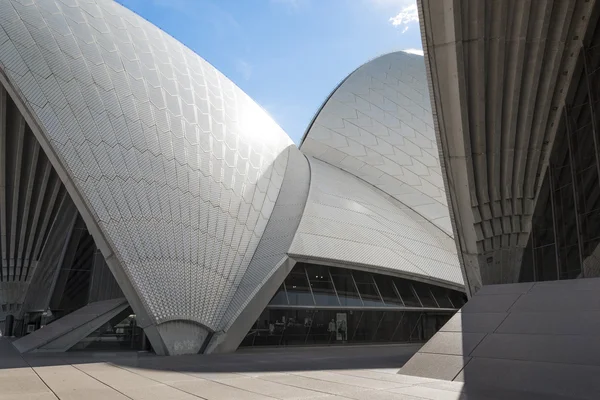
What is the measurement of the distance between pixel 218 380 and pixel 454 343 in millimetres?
4456

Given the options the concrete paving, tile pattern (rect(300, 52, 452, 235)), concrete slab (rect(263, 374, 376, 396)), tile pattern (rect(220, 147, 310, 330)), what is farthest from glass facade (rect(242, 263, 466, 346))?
concrete slab (rect(263, 374, 376, 396))

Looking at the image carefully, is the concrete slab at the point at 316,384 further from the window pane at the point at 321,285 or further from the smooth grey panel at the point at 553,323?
the window pane at the point at 321,285

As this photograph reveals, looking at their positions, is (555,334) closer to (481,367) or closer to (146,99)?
(481,367)

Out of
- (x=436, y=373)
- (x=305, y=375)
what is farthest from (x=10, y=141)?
(x=436, y=373)

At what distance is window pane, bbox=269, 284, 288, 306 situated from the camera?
17.6 m

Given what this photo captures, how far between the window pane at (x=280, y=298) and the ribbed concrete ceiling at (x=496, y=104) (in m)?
6.57

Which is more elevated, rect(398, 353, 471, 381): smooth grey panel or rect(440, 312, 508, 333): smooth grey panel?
rect(440, 312, 508, 333): smooth grey panel

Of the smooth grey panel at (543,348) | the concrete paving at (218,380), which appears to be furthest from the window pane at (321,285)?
the smooth grey panel at (543,348)

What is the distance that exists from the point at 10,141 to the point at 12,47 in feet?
31.3

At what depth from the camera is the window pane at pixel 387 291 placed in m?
19.9

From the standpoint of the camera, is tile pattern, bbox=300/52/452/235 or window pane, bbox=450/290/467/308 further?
tile pattern, bbox=300/52/452/235

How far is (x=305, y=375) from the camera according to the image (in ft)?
30.7

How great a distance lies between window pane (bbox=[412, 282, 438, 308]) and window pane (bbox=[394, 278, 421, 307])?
37cm

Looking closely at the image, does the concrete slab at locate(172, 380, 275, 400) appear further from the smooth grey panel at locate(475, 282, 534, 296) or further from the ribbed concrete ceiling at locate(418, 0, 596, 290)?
the ribbed concrete ceiling at locate(418, 0, 596, 290)
